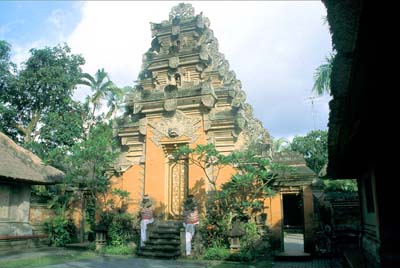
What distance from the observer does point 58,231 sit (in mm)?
15492

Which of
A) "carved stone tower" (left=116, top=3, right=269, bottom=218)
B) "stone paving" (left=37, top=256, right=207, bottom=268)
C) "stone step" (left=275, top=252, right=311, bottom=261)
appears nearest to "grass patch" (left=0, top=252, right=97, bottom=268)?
"stone paving" (left=37, top=256, right=207, bottom=268)

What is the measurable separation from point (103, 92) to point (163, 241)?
2069cm

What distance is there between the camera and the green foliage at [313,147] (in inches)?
1326

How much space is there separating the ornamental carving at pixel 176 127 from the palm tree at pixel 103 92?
1632 centimetres

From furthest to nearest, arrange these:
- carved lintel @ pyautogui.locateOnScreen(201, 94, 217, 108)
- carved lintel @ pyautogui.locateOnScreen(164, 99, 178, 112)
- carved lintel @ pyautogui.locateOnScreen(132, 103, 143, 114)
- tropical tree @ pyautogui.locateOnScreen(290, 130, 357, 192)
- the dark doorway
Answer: tropical tree @ pyautogui.locateOnScreen(290, 130, 357, 192) → the dark doorway → carved lintel @ pyautogui.locateOnScreen(132, 103, 143, 114) → carved lintel @ pyautogui.locateOnScreen(164, 99, 178, 112) → carved lintel @ pyautogui.locateOnScreen(201, 94, 217, 108)

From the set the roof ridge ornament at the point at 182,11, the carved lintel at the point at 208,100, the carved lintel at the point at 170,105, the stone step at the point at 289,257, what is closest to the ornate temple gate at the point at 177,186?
the carved lintel at the point at 170,105

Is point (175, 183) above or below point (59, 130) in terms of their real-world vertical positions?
below

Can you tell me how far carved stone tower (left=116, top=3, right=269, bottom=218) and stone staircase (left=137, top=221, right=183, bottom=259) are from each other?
0.69 metres

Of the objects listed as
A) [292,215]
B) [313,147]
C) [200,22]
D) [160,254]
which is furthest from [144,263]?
[313,147]

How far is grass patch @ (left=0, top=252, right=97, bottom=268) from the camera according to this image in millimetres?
9961

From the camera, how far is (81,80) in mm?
28266

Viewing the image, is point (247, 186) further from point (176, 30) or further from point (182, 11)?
point (182, 11)

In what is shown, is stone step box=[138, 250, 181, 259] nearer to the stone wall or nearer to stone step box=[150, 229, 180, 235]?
stone step box=[150, 229, 180, 235]

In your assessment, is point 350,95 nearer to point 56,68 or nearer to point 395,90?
point 395,90
